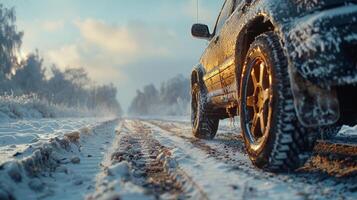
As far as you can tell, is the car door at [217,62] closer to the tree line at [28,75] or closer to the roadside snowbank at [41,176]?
the roadside snowbank at [41,176]

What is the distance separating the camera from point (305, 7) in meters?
2.42

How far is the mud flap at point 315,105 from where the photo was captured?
2.34 m

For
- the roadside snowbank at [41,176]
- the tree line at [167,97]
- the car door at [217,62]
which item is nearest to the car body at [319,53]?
the roadside snowbank at [41,176]

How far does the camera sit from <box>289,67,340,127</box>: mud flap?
7.68ft

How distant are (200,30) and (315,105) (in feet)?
13.0

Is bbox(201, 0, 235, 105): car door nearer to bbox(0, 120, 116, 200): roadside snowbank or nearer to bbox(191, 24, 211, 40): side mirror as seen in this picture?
bbox(191, 24, 211, 40): side mirror

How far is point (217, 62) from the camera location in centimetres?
509

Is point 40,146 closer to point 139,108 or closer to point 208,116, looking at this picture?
point 208,116

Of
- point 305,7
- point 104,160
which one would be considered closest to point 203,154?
point 104,160

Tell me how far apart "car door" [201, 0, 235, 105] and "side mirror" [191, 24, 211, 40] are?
0.21 m

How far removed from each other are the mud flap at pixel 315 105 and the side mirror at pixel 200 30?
12.6ft

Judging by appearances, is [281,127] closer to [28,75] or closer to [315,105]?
[315,105]

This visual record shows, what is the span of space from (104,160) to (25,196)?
1.47 m

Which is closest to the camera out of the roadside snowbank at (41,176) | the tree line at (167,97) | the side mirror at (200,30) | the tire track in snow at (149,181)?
the tire track in snow at (149,181)
